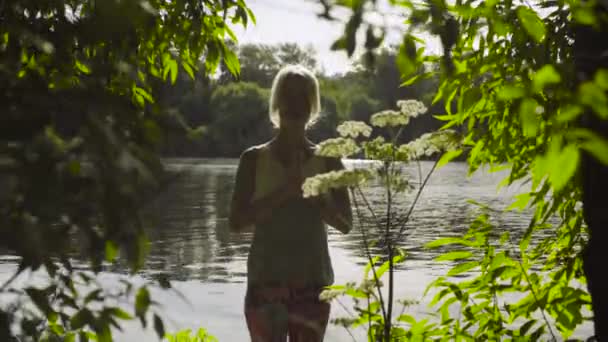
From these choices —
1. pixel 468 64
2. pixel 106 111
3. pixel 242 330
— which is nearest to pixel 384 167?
pixel 468 64

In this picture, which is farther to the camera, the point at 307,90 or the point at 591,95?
the point at 307,90

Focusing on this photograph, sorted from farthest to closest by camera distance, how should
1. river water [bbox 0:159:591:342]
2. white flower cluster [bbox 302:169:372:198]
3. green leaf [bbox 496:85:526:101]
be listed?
river water [bbox 0:159:591:342]
white flower cluster [bbox 302:169:372:198]
green leaf [bbox 496:85:526:101]

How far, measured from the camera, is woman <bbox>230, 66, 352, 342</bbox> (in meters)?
3.12

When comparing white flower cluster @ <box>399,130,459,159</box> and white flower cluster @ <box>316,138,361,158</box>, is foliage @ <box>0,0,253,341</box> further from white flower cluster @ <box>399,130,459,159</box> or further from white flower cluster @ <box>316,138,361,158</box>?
white flower cluster @ <box>399,130,459,159</box>

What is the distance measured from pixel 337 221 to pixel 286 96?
55cm

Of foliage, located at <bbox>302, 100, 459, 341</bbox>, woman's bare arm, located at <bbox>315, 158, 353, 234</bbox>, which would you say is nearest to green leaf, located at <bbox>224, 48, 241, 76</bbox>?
woman's bare arm, located at <bbox>315, 158, 353, 234</bbox>

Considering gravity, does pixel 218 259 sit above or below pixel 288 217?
below

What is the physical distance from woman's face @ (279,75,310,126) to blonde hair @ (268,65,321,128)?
0.03 feet

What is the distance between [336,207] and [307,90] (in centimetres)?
49

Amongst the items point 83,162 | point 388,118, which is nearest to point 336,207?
point 388,118

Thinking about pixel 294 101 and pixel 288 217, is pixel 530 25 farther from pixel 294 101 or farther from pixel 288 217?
pixel 288 217

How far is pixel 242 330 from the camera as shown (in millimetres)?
7555

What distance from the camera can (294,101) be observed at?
315 centimetres

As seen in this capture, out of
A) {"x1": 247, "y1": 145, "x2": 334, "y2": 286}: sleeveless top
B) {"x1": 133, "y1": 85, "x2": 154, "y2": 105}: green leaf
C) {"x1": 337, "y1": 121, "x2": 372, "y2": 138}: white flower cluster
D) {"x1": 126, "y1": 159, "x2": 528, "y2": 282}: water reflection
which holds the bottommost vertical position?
{"x1": 126, "y1": 159, "x2": 528, "y2": 282}: water reflection
